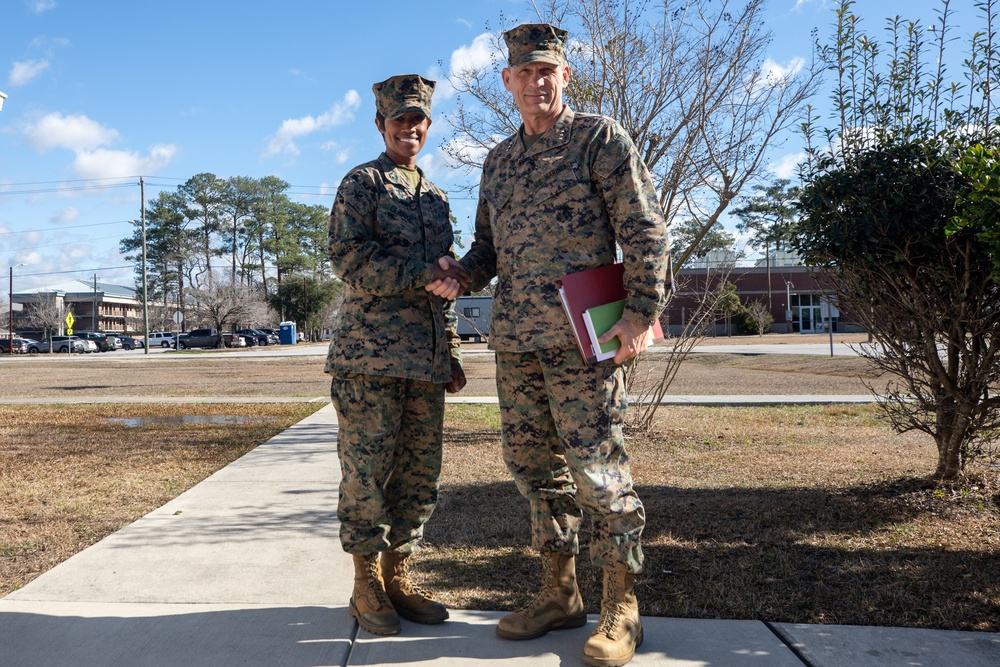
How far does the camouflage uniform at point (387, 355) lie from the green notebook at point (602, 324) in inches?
24.9

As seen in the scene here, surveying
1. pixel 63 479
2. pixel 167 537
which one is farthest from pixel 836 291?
pixel 63 479

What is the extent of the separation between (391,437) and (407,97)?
4.31ft

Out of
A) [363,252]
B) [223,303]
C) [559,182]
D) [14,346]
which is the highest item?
[223,303]

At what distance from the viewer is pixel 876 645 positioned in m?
2.65

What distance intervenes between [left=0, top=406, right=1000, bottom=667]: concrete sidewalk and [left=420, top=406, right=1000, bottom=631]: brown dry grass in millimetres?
229

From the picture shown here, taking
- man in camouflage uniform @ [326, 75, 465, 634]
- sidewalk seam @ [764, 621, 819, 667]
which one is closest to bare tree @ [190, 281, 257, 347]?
man in camouflage uniform @ [326, 75, 465, 634]

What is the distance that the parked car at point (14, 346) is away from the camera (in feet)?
158

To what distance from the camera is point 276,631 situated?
9.22 ft

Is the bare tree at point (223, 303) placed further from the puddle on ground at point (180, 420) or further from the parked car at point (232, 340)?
the puddle on ground at point (180, 420)

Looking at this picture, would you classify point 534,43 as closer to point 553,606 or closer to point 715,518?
point 553,606

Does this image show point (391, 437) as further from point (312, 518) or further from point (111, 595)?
point (312, 518)

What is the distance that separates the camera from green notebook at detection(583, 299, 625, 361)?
8.61 feet

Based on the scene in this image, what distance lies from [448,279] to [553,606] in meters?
1.28

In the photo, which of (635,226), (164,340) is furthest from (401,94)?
(164,340)
